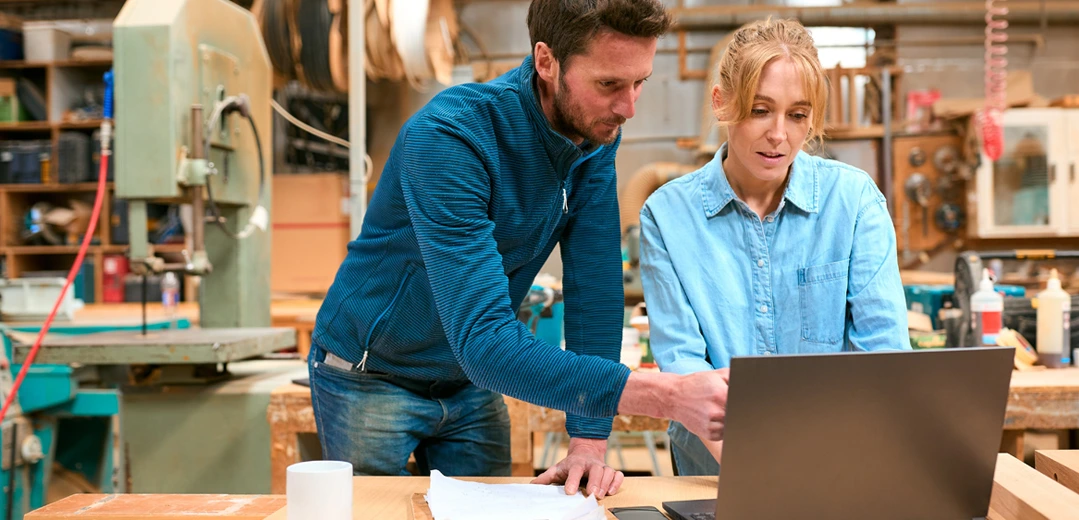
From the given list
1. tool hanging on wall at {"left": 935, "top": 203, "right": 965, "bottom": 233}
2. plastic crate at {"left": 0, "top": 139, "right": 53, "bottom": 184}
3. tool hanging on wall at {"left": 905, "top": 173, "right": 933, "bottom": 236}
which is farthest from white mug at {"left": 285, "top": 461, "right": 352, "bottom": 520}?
plastic crate at {"left": 0, "top": 139, "right": 53, "bottom": 184}

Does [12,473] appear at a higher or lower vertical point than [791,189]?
lower

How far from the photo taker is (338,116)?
20.2 feet

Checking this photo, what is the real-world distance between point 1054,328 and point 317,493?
6.67 feet

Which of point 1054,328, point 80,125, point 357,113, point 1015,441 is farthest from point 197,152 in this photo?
point 80,125

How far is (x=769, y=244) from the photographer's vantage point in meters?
1.40

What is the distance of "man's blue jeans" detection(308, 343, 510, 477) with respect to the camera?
1416 mm

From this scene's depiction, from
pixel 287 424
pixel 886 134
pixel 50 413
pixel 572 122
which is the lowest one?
pixel 50 413

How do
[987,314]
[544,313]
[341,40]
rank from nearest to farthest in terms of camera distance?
[987,314] < [544,313] < [341,40]

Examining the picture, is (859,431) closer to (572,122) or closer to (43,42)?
(572,122)

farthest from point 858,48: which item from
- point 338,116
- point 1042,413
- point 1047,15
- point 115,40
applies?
point 115,40

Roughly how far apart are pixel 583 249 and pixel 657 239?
13 cm

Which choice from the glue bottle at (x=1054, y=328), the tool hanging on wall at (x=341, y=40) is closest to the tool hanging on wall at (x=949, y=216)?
the tool hanging on wall at (x=341, y=40)

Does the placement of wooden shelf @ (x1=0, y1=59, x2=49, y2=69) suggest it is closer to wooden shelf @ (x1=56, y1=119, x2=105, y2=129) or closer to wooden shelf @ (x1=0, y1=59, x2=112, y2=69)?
wooden shelf @ (x1=0, y1=59, x2=112, y2=69)

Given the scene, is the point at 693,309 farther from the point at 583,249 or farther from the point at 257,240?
the point at 257,240
